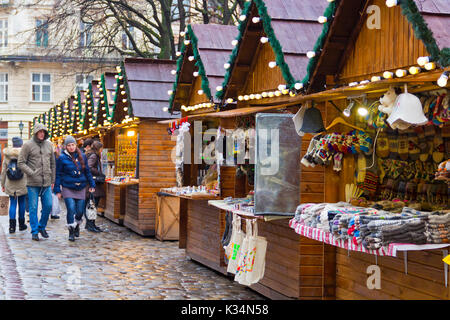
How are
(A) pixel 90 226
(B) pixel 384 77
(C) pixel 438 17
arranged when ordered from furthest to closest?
Result: (A) pixel 90 226
(B) pixel 384 77
(C) pixel 438 17

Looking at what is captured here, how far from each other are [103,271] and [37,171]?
3.76 meters

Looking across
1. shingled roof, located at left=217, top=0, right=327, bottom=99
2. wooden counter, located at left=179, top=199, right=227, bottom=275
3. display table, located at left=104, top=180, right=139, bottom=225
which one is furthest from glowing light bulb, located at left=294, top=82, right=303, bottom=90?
display table, located at left=104, top=180, right=139, bottom=225

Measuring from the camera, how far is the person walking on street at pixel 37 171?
13.4 meters

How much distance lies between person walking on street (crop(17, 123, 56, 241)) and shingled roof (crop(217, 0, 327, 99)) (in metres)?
5.22

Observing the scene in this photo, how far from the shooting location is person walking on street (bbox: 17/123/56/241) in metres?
13.4

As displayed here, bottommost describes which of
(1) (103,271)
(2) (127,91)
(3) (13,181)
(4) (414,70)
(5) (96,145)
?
(1) (103,271)

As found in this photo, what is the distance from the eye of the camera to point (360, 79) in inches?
288

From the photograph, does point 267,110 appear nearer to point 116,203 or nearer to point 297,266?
point 297,266

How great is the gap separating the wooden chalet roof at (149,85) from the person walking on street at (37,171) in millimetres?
1982

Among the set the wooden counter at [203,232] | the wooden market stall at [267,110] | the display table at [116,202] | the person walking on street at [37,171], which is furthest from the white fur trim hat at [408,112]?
the display table at [116,202]

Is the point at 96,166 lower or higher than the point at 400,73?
lower

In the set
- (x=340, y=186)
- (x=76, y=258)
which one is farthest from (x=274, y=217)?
(x=76, y=258)

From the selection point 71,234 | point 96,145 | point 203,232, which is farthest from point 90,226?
point 203,232

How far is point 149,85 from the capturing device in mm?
15664
